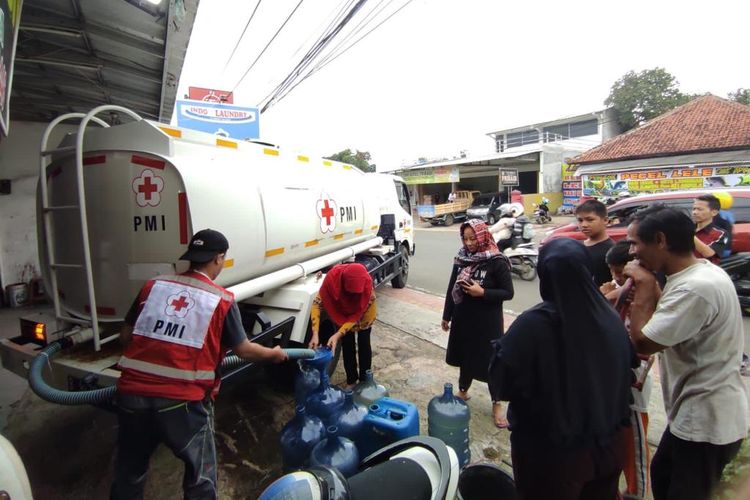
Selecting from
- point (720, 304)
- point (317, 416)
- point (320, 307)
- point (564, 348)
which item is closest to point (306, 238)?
point (320, 307)

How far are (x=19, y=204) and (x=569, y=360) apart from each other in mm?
8417

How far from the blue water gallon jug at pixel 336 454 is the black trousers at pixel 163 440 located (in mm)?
552

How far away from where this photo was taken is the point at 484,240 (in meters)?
3.05

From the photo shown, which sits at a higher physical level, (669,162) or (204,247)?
(669,162)

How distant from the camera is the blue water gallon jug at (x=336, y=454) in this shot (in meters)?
1.92

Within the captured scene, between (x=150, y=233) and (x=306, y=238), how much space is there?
157cm

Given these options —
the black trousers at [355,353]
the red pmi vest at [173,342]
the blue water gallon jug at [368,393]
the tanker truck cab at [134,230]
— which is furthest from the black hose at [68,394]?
the black trousers at [355,353]

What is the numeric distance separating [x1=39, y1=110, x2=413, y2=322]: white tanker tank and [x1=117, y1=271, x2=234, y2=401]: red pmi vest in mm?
878

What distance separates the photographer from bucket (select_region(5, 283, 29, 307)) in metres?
6.33

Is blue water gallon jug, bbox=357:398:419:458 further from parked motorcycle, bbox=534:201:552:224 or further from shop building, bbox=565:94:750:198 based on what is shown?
parked motorcycle, bbox=534:201:552:224

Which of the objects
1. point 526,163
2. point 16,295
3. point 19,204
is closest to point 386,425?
point 16,295

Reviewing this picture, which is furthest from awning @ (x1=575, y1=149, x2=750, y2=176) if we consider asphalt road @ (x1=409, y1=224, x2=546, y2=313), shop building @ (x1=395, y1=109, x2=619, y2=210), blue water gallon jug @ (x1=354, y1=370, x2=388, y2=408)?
blue water gallon jug @ (x1=354, y1=370, x2=388, y2=408)

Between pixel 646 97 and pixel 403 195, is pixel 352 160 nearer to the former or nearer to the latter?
pixel 646 97

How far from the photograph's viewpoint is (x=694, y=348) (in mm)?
1626
